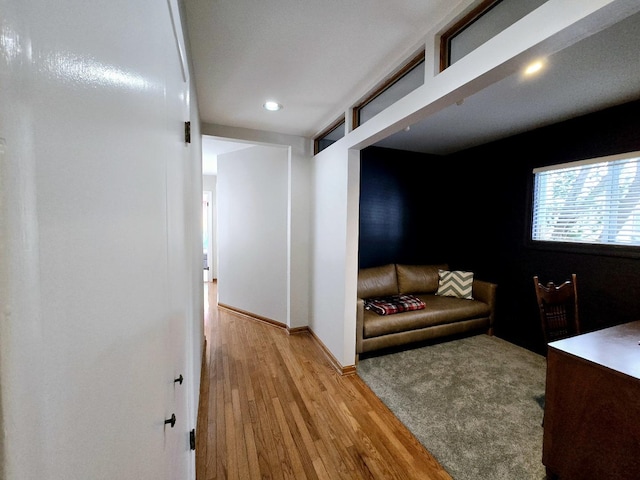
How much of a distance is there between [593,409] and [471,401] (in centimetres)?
94

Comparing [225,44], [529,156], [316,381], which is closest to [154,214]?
[225,44]

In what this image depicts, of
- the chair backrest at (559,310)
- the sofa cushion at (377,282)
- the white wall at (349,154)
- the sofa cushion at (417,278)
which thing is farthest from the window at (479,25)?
the sofa cushion at (417,278)

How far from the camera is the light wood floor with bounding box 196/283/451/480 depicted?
59.3 inches

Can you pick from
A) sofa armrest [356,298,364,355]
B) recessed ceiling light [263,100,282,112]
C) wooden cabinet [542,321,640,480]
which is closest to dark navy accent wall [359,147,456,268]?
sofa armrest [356,298,364,355]

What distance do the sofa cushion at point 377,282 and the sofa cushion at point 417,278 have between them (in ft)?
0.32

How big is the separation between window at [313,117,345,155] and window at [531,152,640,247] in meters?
2.29

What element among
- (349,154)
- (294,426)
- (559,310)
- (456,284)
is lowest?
(294,426)

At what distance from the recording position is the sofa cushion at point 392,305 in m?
2.89

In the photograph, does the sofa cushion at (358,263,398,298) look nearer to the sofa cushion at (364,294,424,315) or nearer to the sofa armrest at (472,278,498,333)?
the sofa cushion at (364,294,424,315)

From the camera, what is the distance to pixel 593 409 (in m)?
1.26

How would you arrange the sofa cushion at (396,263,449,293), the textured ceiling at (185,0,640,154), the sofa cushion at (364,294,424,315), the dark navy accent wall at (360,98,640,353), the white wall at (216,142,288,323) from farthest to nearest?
the sofa cushion at (396,263,449,293), the white wall at (216,142,288,323), the sofa cushion at (364,294,424,315), the dark navy accent wall at (360,98,640,353), the textured ceiling at (185,0,640,154)

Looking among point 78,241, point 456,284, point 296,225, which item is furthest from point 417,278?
point 78,241

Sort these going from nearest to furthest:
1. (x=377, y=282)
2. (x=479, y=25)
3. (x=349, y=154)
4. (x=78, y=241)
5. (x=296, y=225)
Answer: (x=78, y=241)
(x=479, y=25)
(x=349, y=154)
(x=296, y=225)
(x=377, y=282)

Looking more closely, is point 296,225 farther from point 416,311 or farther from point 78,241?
point 78,241
